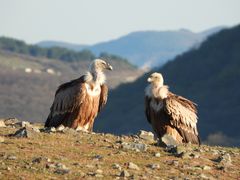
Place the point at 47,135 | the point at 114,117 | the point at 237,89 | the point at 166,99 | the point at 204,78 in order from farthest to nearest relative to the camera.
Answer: the point at 204,78
the point at 114,117
the point at 237,89
the point at 166,99
the point at 47,135

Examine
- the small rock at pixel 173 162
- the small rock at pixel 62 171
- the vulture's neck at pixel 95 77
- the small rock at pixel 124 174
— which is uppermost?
the vulture's neck at pixel 95 77

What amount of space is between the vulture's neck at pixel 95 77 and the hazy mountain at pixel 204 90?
81.9 metres

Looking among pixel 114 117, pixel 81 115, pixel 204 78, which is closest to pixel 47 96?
pixel 114 117

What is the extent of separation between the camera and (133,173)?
15.3m

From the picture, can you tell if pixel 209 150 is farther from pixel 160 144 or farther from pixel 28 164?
pixel 28 164

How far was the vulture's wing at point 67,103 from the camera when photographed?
21.9 meters

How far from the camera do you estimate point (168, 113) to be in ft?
70.4

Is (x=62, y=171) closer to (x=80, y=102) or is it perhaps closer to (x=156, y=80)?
(x=80, y=102)

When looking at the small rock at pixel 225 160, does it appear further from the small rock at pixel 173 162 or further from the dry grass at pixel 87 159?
the small rock at pixel 173 162

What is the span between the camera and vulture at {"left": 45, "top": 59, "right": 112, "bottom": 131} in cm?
2189

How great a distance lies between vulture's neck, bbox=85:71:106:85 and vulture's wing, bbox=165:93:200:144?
5.80ft

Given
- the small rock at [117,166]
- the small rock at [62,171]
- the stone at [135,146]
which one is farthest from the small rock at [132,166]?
the stone at [135,146]

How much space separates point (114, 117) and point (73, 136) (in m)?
118

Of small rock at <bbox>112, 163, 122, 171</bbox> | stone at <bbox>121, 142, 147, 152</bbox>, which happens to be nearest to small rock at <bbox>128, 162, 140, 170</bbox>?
small rock at <bbox>112, 163, 122, 171</bbox>
